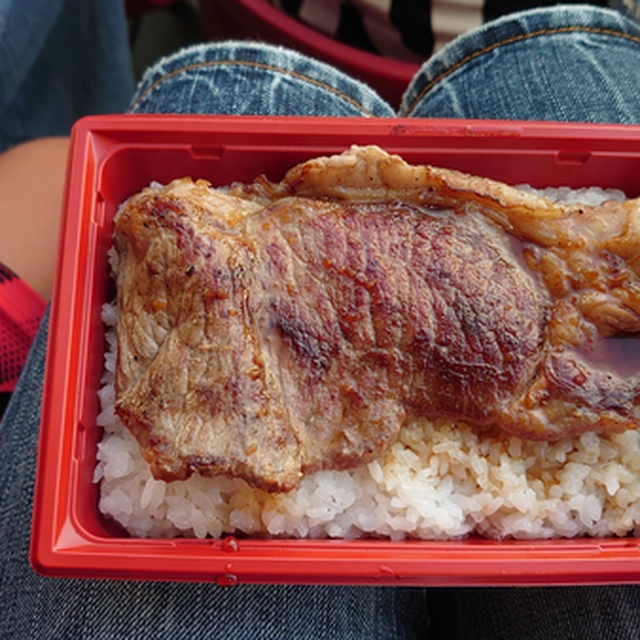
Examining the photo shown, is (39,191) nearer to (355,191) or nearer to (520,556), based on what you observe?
(355,191)

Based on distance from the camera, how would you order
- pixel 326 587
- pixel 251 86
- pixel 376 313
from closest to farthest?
1. pixel 376 313
2. pixel 326 587
3. pixel 251 86

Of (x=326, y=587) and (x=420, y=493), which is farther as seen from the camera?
(x=326, y=587)

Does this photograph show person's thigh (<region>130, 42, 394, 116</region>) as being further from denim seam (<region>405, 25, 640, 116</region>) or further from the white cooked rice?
the white cooked rice

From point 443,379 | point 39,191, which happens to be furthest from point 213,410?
point 39,191

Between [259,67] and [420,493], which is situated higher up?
[259,67]

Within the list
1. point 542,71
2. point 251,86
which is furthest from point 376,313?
point 542,71

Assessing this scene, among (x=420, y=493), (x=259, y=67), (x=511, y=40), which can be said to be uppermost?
(x=259, y=67)

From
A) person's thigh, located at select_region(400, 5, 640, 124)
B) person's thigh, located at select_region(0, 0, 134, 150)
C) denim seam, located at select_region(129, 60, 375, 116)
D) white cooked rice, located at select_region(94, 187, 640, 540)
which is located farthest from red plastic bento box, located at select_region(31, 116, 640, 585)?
person's thigh, located at select_region(0, 0, 134, 150)

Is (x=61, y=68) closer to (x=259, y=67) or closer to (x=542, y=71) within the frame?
(x=259, y=67)
